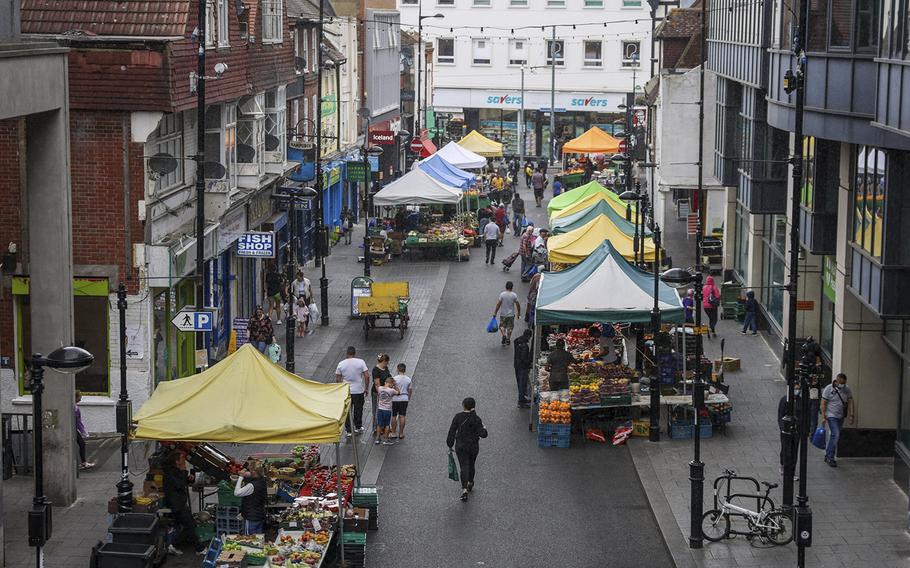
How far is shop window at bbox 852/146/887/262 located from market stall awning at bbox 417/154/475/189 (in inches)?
1185

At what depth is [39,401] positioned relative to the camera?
49.6ft

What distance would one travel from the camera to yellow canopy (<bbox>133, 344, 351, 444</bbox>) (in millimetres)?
18391

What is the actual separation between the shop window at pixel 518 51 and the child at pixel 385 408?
6839 cm

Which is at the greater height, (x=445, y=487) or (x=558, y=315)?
(x=558, y=315)

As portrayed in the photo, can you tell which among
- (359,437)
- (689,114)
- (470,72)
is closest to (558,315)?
(359,437)

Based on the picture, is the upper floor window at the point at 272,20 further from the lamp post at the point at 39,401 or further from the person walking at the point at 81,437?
the lamp post at the point at 39,401

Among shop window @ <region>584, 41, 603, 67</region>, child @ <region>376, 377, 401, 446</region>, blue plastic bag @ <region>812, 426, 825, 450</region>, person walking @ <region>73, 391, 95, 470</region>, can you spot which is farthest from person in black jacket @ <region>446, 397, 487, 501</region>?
shop window @ <region>584, 41, 603, 67</region>

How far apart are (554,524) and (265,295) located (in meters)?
19.3

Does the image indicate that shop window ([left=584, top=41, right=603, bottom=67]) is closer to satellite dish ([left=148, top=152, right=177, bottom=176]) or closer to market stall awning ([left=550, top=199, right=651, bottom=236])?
market stall awning ([left=550, top=199, right=651, bottom=236])

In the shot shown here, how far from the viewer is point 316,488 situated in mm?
19844

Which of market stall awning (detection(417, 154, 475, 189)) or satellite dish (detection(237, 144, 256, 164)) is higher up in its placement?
satellite dish (detection(237, 144, 256, 164))

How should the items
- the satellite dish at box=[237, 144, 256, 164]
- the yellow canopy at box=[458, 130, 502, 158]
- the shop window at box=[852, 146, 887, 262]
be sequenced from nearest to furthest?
the shop window at box=[852, 146, 887, 262]
the satellite dish at box=[237, 144, 256, 164]
the yellow canopy at box=[458, 130, 502, 158]

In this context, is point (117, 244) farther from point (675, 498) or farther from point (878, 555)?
point (878, 555)

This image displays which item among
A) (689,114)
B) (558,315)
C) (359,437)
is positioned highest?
(689,114)
